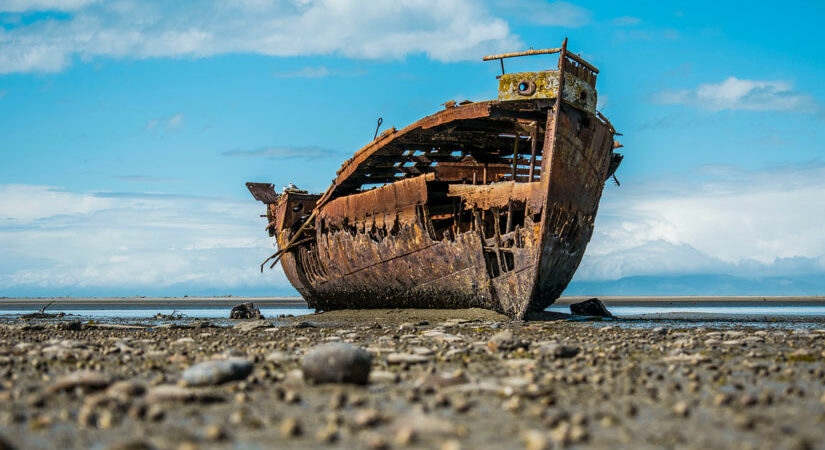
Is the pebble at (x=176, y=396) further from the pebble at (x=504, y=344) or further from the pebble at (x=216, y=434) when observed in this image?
the pebble at (x=504, y=344)

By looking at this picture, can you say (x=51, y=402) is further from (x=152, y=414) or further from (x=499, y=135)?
(x=499, y=135)

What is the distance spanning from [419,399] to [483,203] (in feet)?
32.3

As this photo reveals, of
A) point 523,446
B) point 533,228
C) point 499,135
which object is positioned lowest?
point 523,446

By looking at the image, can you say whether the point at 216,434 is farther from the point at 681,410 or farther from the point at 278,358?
the point at 278,358

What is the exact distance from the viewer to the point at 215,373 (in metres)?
4.88

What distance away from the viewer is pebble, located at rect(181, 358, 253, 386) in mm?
4801

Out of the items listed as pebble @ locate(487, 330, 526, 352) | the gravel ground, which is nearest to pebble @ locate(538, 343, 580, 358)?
the gravel ground

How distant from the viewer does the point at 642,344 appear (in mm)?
8273

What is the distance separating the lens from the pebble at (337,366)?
4.80 metres

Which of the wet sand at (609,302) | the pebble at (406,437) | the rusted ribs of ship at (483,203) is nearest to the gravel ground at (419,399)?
the pebble at (406,437)

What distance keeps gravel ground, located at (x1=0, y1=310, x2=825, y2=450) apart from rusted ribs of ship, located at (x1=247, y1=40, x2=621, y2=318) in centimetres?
624

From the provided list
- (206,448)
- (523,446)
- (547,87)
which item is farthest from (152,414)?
(547,87)

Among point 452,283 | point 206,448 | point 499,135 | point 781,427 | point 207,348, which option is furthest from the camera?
point 499,135

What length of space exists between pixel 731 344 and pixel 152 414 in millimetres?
6968
